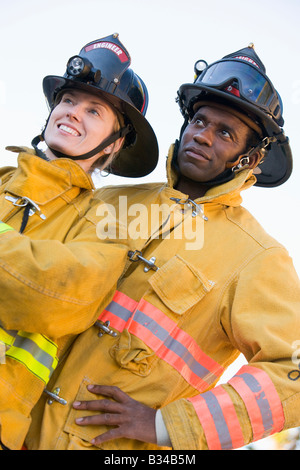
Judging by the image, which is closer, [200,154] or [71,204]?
[71,204]

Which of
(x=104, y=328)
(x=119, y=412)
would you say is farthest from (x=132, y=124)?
(x=119, y=412)

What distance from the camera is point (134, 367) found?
3.13 m

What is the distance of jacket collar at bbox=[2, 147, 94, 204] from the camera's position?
3000 mm

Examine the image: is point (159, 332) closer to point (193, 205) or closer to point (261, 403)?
point (261, 403)

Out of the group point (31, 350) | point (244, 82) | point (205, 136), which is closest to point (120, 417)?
point (31, 350)

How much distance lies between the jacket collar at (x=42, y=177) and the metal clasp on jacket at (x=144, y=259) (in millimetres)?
619

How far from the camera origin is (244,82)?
3.91 metres

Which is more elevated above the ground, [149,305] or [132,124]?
[132,124]

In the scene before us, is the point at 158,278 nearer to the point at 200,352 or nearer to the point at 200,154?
the point at 200,352

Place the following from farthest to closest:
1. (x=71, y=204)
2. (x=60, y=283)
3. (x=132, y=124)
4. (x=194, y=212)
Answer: (x=132, y=124), (x=194, y=212), (x=71, y=204), (x=60, y=283)

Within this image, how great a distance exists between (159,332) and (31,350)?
831mm

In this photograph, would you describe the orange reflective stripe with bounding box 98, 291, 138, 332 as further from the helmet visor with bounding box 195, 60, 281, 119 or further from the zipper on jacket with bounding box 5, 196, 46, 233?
the helmet visor with bounding box 195, 60, 281, 119

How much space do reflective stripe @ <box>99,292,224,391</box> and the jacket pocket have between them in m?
0.10

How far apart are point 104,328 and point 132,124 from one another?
5.21 ft
